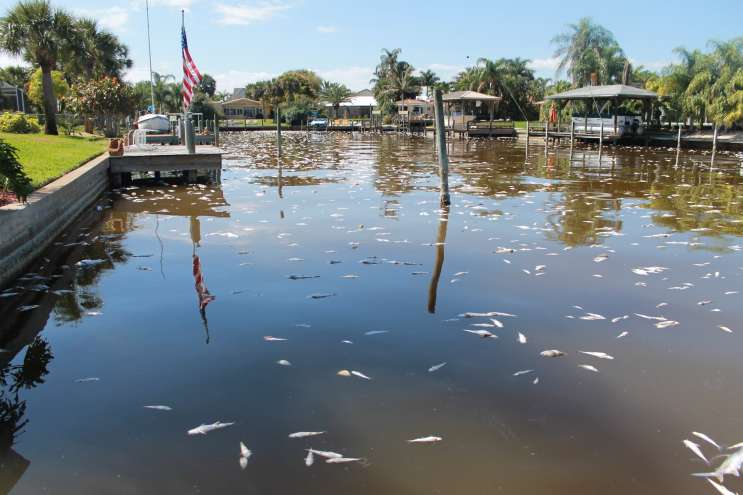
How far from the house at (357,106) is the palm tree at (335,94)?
0.80m

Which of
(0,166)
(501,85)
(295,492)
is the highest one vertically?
(501,85)

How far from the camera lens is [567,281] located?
756 centimetres

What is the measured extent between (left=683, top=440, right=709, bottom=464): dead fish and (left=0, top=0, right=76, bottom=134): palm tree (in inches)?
1278

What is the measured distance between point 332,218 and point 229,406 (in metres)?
7.71

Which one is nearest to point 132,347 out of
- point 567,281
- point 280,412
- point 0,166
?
point 280,412

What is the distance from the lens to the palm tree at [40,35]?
29.5m

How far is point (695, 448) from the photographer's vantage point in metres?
3.96

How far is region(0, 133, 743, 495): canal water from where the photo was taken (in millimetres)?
3777

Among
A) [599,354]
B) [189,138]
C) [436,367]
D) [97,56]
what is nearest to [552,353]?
[599,354]

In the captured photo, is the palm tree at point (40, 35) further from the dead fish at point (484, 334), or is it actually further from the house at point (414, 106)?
the house at point (414, 106)

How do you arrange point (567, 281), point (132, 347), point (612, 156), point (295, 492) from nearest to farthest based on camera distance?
point (295, 492) → point (132, 347) → point (567, 281) → point (612, 156)

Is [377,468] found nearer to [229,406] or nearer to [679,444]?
[229,406]

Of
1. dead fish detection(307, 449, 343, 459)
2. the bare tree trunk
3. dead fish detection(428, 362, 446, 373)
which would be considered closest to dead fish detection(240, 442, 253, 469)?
dead fish detection(307, 449, 343, 459)

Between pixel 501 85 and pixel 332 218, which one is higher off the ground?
pixel 501 85
